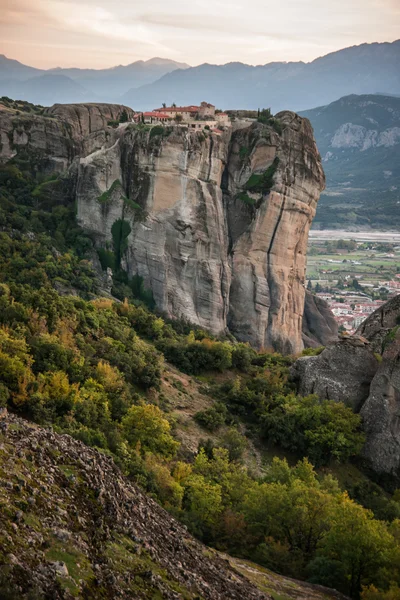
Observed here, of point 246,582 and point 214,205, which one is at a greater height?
point 214,205

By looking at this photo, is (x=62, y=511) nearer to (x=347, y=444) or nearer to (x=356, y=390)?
(x=347, y=444)

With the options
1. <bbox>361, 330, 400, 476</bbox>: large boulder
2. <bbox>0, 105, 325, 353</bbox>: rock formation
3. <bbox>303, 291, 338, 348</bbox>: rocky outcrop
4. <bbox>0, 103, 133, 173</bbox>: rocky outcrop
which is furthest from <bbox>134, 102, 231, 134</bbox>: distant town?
<bbox>361, 330, 400, 476</bbox>: large boulder

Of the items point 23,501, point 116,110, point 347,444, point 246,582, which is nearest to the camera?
point 23,501

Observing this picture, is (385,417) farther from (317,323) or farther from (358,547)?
(317,323)

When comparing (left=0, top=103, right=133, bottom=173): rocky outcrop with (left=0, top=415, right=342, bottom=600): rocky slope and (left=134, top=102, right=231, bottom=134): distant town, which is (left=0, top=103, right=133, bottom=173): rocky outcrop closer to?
(left=134, top=102, right=231, bottom=134): distant town

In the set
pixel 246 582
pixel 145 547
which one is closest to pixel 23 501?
pixel 145 547

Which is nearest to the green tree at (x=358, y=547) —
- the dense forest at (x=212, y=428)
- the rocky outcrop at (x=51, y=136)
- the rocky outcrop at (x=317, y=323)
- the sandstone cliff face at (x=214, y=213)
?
the dense forest at (x=212, y=428)

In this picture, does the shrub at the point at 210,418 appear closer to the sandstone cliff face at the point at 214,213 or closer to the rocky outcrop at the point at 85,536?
the rocky outcrop at the point at 85,536
